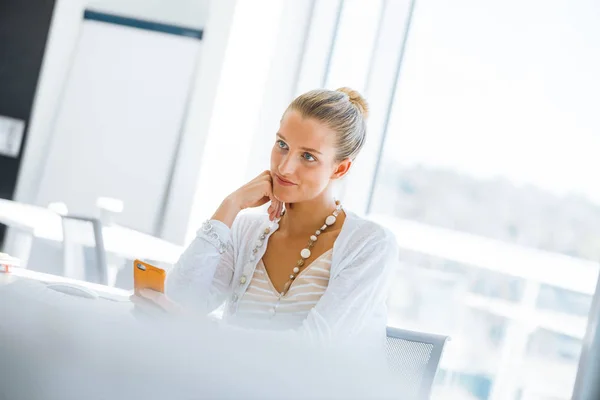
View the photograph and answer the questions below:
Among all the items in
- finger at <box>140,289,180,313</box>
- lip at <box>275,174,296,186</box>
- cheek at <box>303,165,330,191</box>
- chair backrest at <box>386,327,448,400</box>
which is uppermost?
cheek at <box>303,165,330,191</box>

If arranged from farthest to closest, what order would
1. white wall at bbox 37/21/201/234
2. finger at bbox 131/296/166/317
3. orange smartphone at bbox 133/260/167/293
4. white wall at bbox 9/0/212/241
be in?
1. white wall at bbox 9/0/212/241
2. white wall at bbox 37/21/201/234
3. orange smartphone at bbox 133/260/167/293
4. finger at bbox 131/296/166/317

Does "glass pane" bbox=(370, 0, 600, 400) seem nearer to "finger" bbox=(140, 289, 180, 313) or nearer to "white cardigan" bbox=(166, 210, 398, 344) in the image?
"white cardigan" bbox=(166, 210, 398, 344)

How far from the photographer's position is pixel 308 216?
183 cm

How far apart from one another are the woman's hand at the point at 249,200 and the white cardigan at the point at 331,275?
29 millimetres

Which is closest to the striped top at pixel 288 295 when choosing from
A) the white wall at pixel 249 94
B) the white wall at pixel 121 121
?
the white wall at pixel 249 94

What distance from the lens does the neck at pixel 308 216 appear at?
1830 mm

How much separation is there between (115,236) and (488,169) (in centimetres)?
199

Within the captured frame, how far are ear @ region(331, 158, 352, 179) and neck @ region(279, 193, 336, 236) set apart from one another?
0.05 m

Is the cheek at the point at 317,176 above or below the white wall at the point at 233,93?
below

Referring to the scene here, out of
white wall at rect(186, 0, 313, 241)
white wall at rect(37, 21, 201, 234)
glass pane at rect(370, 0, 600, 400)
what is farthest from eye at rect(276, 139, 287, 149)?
white wall at rect(37, 21, 201, 234)

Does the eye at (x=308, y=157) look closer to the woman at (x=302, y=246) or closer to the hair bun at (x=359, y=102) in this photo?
the woman at (x=302, y=246)

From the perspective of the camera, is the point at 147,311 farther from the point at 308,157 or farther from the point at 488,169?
the point at 488,169

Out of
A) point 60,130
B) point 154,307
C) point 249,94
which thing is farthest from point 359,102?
point 60,130

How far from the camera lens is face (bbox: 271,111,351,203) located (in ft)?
5.58
